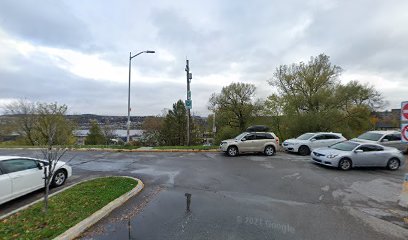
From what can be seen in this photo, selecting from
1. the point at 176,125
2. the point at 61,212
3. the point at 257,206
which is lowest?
the point at 257,206

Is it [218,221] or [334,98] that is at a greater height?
[334,98]

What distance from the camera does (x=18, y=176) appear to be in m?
6.30

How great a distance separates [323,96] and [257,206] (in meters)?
28.2

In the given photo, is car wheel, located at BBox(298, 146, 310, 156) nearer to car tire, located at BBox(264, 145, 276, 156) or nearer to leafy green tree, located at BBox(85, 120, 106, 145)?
car tire, located at BBox(264, 145, 276, 156)

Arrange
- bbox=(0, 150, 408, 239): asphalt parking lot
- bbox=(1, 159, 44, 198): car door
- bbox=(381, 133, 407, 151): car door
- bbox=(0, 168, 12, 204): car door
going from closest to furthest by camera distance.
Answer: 1. bbox=(0, 150, 408, 239): asphalt parking lot
2. bbox=(0, 168, 12, 204): car door
3. bbox=(1, 159, 44, 198): car door
4. bbox=(381, 133, 407, 151): car door

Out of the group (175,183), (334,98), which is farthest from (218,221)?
(334,98)

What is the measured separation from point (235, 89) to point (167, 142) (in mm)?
16181

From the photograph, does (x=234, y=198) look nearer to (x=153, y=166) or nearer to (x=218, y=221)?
(x=218, y=221)

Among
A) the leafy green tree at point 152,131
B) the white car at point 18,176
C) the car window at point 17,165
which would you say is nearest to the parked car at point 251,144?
the white car at point 18,176

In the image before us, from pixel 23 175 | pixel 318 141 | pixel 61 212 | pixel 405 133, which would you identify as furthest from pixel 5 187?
pixel 318 141

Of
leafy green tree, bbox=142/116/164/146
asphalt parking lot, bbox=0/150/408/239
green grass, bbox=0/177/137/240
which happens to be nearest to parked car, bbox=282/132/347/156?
asphalt parking lot, bbox=0/150/408/239

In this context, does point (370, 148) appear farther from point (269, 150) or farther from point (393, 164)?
point (269, 150)

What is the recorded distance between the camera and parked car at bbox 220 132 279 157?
14.8 metres

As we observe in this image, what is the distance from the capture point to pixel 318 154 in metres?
11.6
